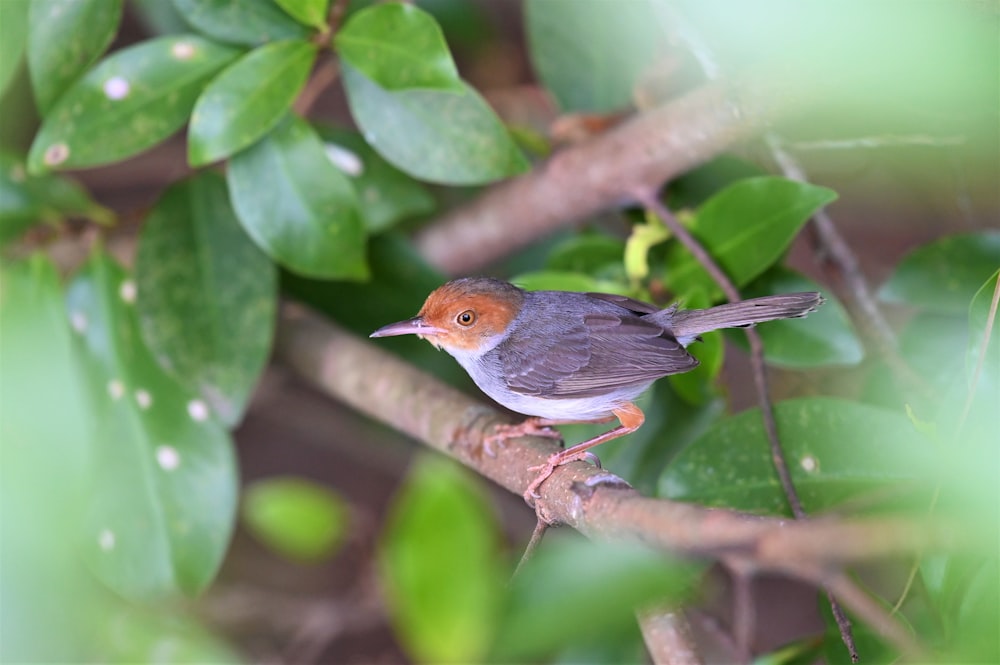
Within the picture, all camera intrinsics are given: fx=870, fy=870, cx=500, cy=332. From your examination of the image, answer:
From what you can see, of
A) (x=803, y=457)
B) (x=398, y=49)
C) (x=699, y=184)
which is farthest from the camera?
(x=699, y=184)

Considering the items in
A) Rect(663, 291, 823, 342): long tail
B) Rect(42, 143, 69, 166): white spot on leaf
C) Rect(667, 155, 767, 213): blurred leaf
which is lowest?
Rect(667, 155, 767, 213): blurred leaf

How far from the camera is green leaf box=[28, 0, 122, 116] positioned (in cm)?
251

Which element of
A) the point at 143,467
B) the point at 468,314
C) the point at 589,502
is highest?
the point at 589,502

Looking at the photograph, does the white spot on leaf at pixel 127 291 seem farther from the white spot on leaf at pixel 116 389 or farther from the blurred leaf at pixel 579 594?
the blurred leaf at pixel 579 594

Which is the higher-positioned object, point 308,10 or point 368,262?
point 308,10

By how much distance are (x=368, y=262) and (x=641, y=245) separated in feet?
3.51

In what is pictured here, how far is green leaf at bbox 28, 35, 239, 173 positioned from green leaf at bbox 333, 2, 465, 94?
0.43 meters

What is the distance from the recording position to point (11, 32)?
2.56m

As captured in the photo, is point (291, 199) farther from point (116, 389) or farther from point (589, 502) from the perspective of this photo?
point (589, 502)

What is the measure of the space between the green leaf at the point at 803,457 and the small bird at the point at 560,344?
231 millimetres

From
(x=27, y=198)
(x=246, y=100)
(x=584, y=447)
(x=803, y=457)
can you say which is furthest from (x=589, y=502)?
(x=27, y=198)

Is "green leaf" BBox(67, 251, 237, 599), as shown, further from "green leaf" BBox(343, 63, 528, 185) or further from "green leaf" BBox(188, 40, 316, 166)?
"green leaf" BBox(343, 63, 528, 185)

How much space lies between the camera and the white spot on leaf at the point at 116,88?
2.59 m

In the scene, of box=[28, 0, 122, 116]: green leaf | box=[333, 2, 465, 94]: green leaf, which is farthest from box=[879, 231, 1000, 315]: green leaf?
box=[28, 0, 122, 116]: green leaf
